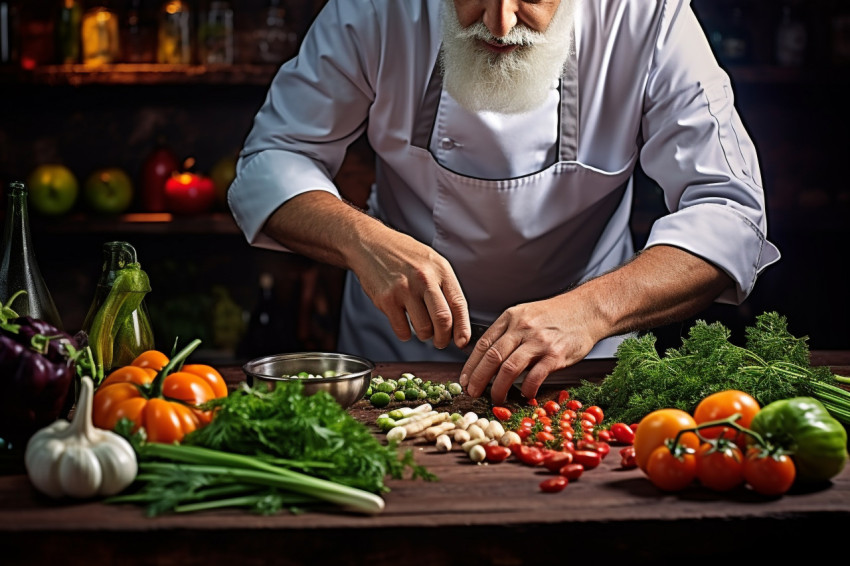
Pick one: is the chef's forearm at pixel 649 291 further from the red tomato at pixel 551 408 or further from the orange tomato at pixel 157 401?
the orange tomato at pixel 157 401

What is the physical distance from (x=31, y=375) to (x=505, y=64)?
1.13 meters

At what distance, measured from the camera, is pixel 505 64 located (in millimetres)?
1923

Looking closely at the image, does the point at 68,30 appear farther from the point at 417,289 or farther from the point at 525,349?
the point at 525,349

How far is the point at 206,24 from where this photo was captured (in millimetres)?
3137

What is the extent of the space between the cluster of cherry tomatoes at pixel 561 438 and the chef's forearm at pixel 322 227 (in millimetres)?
497

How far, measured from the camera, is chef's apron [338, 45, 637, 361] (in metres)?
2.09

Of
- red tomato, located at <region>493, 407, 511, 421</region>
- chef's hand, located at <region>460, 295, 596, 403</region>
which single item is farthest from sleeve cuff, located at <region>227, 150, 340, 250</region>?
red tomato, located at <region>493, 407, 511, 421</region>

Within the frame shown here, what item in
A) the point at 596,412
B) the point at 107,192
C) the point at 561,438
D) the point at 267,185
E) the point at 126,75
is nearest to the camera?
the point at 561,438

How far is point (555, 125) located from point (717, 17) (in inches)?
58.8

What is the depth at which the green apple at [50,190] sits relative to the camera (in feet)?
10.3

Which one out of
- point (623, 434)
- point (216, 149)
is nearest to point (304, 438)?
point (623, 434)

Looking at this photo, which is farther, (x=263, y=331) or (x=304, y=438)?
(x=263, y=331)

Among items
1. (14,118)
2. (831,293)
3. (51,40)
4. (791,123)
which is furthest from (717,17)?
(14,118)

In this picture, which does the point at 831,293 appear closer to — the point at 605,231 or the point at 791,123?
the point at 791,123
